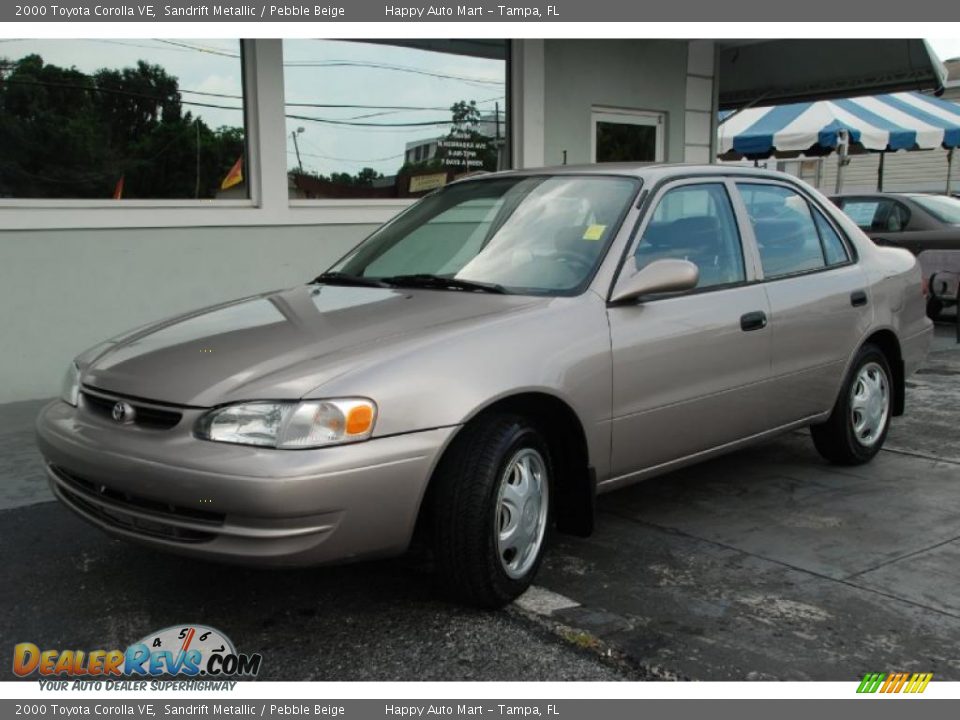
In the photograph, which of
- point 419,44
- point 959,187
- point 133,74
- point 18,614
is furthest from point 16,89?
point 959,187

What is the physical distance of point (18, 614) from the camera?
140 inches

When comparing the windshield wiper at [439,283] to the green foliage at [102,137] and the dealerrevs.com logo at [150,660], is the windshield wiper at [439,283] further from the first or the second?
the green foliage at [102,137]

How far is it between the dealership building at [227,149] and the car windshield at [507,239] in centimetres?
323

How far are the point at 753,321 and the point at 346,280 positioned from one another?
6.23ft

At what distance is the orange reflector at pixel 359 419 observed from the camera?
305 centimetres

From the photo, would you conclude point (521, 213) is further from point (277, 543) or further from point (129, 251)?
point (129, 251)

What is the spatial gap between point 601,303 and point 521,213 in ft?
2.33

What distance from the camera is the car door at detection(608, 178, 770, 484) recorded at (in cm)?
392

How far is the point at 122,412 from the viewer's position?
3332 millimetres

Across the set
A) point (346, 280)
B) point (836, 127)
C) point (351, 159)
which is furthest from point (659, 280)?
point (836, 127)

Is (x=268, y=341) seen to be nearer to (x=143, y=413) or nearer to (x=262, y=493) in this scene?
(x=143, y=413)

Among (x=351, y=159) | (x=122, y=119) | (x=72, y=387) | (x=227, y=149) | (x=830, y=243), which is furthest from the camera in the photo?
(x=351, y=159)

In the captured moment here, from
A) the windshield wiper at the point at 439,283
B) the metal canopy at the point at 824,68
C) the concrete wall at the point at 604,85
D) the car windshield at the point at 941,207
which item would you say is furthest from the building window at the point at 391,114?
the car windshield at the point at 941,207

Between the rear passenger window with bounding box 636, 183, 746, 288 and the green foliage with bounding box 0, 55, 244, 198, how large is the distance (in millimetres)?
4631
